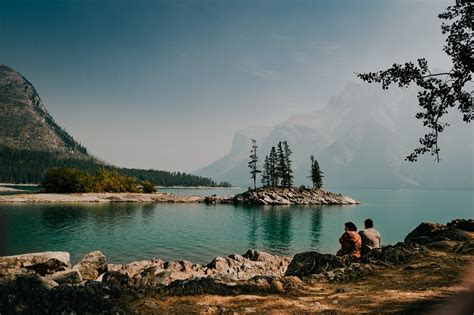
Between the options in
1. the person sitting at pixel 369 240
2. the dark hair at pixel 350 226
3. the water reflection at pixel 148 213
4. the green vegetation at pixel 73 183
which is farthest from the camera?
the green vegetation at pixel 73 183

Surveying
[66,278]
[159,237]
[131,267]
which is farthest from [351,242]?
[159,237]

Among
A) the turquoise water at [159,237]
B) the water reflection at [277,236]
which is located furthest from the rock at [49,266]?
the water reflection at [277,236]

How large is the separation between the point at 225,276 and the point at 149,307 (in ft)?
10.3

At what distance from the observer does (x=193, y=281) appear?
34.3 ft

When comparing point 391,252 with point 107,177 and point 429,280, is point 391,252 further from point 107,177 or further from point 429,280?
point 107,177

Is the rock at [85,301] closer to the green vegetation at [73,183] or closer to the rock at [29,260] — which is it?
the rock at [29,260]

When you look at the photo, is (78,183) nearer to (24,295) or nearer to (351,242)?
(351,242)

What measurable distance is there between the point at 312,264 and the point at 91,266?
15583mm

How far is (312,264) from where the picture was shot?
15.3m

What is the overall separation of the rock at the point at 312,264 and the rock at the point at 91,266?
13640 millimetres

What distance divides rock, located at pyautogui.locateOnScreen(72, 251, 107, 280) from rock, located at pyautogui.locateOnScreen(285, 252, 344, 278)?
13.6 metres

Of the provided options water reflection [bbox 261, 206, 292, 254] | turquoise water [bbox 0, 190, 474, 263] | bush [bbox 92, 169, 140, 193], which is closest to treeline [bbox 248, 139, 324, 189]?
bush [bbox 92, 169, 140, 193]

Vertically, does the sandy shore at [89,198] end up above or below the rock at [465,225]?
below

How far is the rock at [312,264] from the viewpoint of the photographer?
48.2 ft
